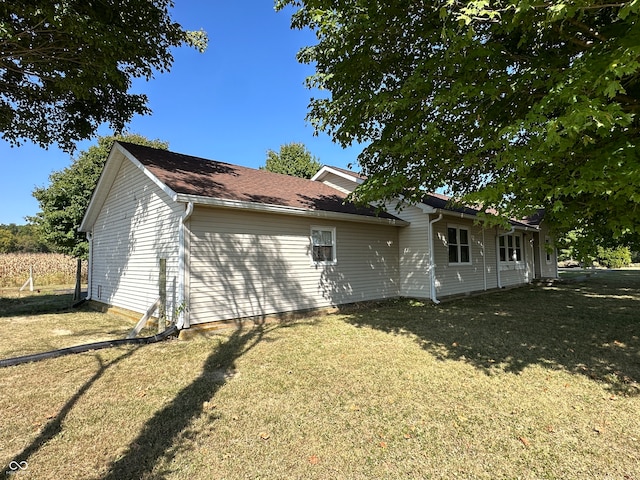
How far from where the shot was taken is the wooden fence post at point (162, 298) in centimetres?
712

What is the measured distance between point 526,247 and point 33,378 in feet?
66.5

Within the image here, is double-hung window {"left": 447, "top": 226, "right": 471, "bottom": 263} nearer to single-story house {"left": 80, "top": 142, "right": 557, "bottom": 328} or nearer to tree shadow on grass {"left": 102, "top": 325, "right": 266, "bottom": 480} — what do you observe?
single-story house {"left": 80, "top": 142, "right": 557, "bottom": 328}

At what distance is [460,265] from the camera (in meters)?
12.9

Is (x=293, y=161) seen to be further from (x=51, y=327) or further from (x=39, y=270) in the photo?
(x=51, y=327)

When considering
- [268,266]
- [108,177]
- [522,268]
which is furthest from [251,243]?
[522,268]

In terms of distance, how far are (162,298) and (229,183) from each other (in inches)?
139

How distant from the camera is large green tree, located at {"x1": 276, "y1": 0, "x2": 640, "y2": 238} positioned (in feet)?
12.0

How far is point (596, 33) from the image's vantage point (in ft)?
14.2

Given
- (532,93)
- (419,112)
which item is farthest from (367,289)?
(532,93)

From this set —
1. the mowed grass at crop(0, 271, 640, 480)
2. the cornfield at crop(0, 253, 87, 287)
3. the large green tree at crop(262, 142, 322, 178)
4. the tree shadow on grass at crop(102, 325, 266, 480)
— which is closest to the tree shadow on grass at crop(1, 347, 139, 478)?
the mowed grass at crop(0, 271, 640, 480)

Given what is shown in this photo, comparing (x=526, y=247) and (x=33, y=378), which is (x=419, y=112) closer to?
(x=33, y=378)

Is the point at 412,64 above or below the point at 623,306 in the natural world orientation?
above

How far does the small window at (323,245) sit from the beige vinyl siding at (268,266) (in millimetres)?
154

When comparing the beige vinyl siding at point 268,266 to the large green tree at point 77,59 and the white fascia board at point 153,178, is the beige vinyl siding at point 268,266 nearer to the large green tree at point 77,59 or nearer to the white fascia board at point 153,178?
the white fascia board at point 153,178
